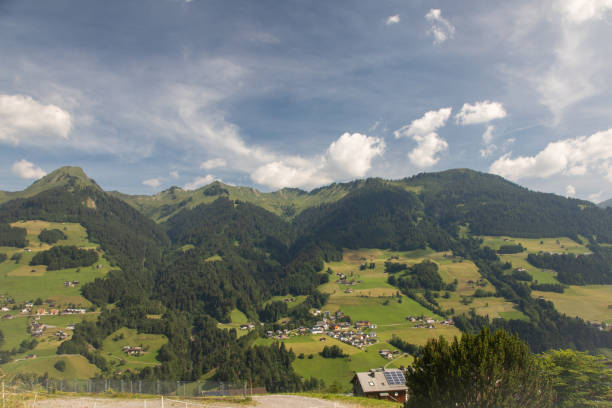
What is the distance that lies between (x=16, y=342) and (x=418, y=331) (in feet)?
727

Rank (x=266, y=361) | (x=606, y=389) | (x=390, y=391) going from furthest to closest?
1. (x=266, y=361)
2. (x=390, y=391)
3. (x=606, y=389)

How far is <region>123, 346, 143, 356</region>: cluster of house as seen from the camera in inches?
7178

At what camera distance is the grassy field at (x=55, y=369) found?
13188 centimetres

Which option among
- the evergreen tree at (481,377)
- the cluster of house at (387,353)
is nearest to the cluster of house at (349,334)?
the cluster of house at (387,353)

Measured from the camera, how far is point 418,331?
18588 centimetres

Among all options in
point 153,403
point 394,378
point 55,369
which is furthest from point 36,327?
point 394,378

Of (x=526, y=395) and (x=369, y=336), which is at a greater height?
(x=526, y=395)

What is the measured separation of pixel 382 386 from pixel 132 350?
178816 mm

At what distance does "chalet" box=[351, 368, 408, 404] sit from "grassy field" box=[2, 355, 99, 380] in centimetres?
13603

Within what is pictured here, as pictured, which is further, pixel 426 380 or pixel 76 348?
pixel 76 348

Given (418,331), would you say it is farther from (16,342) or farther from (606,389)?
(16,342)

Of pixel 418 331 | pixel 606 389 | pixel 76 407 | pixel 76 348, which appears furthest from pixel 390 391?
→ pixel 76 348

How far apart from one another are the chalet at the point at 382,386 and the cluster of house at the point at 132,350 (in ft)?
547

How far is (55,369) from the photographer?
13888cm
